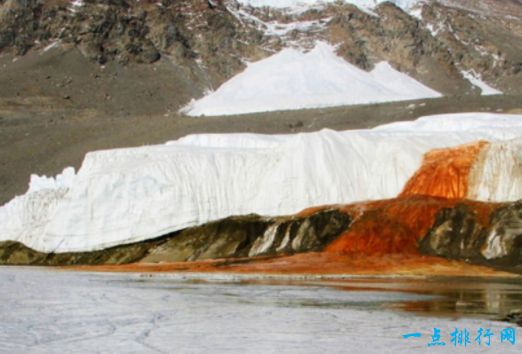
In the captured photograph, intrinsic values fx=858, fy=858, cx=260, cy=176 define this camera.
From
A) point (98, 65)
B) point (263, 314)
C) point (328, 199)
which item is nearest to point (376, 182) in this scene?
point (328, 199)

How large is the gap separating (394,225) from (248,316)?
73.7 ft

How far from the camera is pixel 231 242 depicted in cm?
4419

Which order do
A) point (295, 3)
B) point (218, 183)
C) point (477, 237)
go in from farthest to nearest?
1. point (295, 3)
2. point (218, 183)
3. point (477, 237)

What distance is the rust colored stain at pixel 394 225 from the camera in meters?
39.4

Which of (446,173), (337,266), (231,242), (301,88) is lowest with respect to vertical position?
(231,242)

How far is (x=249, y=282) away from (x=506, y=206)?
1501 cm

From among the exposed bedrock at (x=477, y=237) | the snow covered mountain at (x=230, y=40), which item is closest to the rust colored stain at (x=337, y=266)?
the exposed bedrock at (x=477, y=237)

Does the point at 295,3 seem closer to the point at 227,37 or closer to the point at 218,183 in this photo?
the point at 227,37

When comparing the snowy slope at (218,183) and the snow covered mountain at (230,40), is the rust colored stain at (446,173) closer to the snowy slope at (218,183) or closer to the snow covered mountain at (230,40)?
the snowy slope at (218,183)

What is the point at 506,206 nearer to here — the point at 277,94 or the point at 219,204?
the point at 219,204

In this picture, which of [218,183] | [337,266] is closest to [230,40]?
[218,183]

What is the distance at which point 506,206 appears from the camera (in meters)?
39.7

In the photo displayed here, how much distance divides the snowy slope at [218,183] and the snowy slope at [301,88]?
40988 millimetres

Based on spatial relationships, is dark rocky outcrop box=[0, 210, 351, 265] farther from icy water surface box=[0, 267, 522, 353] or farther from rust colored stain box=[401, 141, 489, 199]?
icy water surface box=[0, 267, 522, 353]
